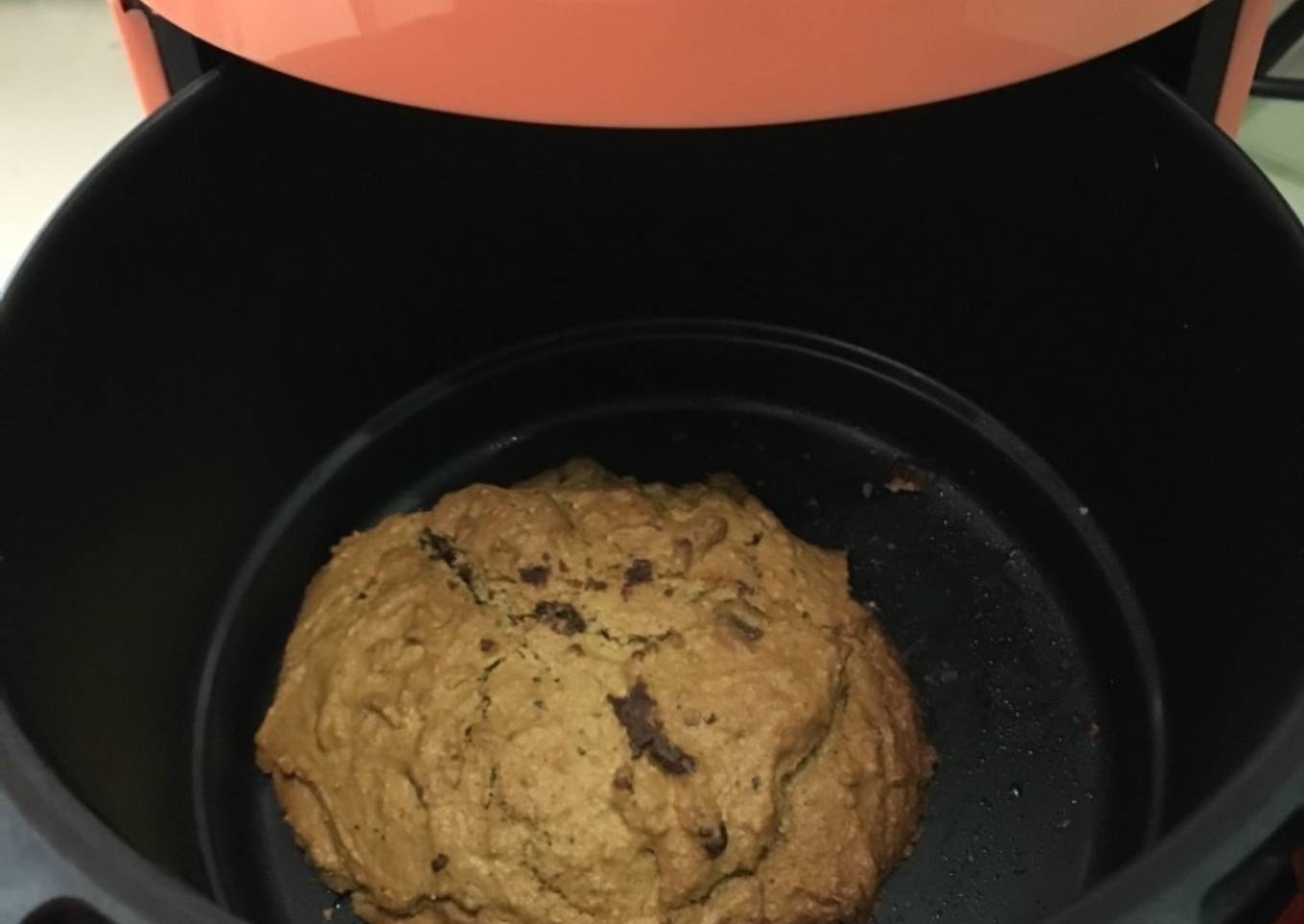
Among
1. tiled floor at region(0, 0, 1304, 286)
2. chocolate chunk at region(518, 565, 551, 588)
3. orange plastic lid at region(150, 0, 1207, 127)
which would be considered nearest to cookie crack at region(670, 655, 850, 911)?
chocolate chunk at region(518, 565, 551, 588)

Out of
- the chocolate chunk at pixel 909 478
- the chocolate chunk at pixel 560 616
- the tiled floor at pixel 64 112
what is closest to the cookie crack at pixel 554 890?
the chocolate chunk at pixel 560 616

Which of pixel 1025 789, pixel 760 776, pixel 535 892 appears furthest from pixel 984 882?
pixel 535 892

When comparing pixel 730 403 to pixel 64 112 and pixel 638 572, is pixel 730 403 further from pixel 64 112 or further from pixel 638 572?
pixel 64 112

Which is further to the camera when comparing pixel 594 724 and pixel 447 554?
pixel 447 554

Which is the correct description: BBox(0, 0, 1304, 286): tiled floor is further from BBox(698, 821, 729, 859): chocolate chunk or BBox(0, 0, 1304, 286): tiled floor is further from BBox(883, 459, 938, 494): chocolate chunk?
BBox(698, 821, 729, 859): chocolate chunk

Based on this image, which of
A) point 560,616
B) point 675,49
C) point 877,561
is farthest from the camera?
point 877,561

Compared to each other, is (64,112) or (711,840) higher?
(64,112)

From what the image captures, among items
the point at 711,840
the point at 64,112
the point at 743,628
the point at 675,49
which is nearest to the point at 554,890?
the point at 711,840
